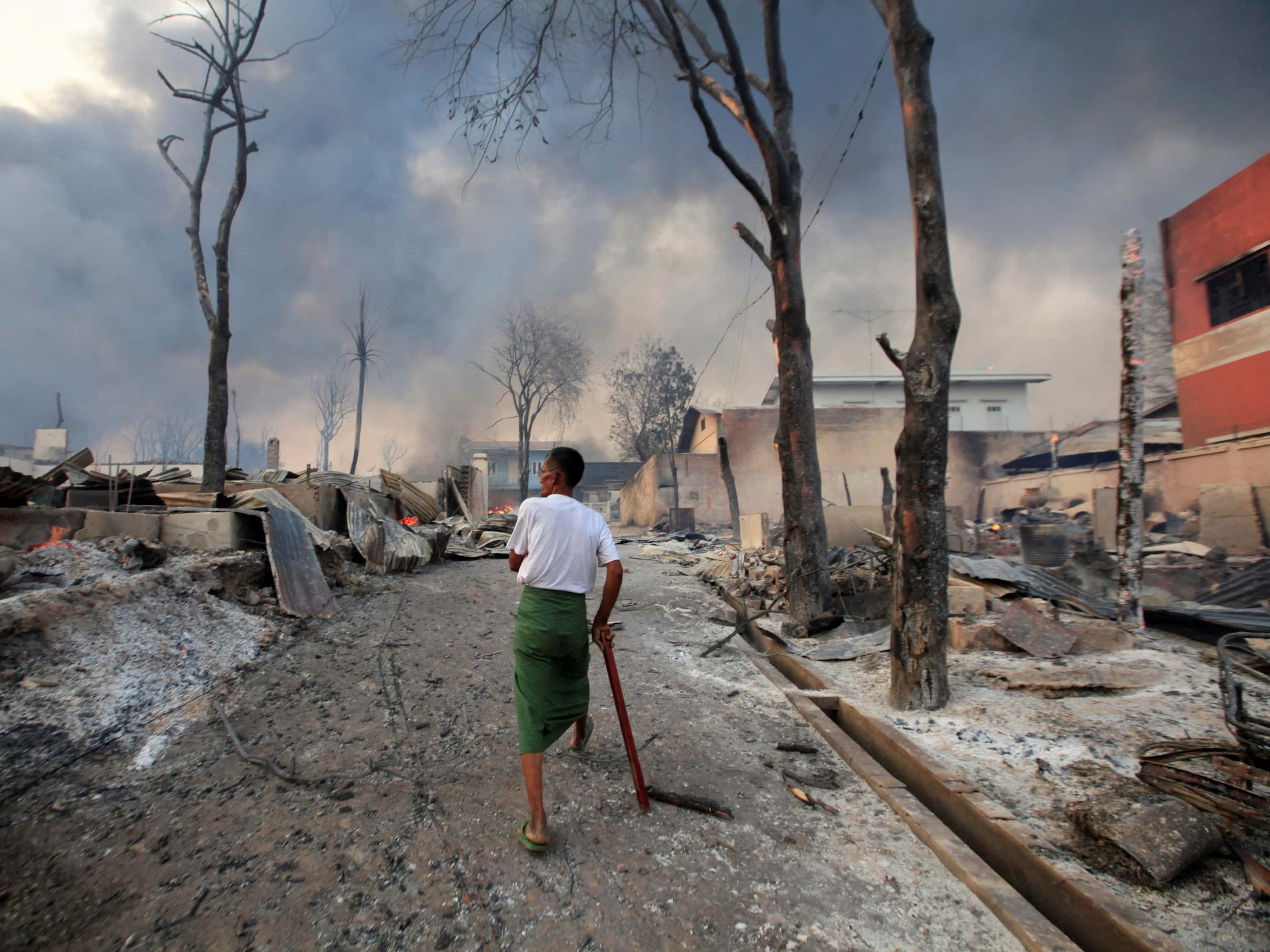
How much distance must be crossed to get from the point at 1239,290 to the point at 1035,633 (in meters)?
12.8

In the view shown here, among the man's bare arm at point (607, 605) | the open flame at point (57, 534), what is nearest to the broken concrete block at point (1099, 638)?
the man's bare arm at point (607, 605)

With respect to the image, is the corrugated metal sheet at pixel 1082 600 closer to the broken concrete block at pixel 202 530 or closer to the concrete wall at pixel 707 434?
the broken concrete block at pixel 202 530

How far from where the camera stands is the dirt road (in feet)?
7.02

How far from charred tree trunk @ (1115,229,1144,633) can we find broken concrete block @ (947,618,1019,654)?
3.60 ft

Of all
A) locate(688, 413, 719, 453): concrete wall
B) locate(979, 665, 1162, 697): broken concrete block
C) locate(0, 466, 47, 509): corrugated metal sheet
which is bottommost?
locate(979, 665, 1162, 697): broken concrete block

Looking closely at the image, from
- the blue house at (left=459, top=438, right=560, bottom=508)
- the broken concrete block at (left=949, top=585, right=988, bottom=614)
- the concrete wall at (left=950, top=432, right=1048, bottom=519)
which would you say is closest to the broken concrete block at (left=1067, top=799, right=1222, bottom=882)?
the broken concrete block at (left=949, top=585, right=988, bottom=614)

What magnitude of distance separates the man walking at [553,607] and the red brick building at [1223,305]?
15.2m

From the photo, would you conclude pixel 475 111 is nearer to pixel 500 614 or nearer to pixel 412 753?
pixel 500 614

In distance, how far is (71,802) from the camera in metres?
2.81

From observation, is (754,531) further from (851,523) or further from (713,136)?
(713,136)

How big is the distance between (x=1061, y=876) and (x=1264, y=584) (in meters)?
6.17

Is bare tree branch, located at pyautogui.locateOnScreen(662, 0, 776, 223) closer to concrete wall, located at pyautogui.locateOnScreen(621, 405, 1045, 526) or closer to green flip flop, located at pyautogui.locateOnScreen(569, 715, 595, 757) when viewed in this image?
green flip flop, located at pyautogui.locateOnScreen(569, 715, 595, 757)

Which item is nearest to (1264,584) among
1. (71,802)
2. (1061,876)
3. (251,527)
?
(1061,876)

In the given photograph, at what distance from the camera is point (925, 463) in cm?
A: 432
